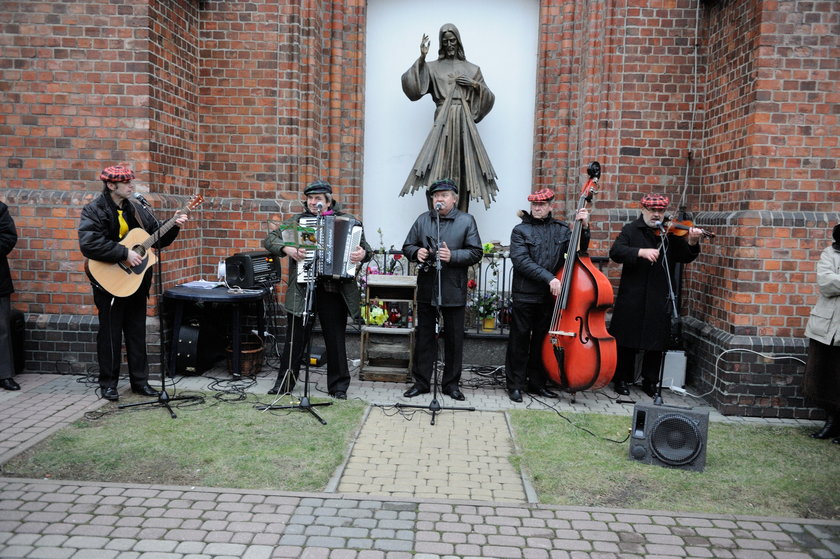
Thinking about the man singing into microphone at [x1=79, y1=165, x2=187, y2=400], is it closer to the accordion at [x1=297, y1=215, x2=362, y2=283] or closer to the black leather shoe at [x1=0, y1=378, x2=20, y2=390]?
Result: the black leather shoe at [x1=0, y1=378, x2=20, y2=390]

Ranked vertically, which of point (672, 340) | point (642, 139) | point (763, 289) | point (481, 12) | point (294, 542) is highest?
point (481, 12)

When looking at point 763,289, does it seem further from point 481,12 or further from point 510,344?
point 481,12

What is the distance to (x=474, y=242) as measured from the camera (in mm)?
6609

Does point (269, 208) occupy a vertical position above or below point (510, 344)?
above

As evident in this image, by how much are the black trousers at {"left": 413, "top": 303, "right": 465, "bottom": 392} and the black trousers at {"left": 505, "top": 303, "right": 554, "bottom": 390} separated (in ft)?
1.67

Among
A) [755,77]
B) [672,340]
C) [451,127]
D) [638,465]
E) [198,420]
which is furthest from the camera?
[451,127]

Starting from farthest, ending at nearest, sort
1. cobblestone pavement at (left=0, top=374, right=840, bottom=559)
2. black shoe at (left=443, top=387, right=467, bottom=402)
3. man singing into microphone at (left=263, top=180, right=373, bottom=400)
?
1. black shoe at (left=443, top=387, right=467, bottom=402)
2. man singing into microphone at (left=263, top=180, right=373, bottom=400)
3. cobblestone pavement at (left=0, top=374, right=840, bottom=559)

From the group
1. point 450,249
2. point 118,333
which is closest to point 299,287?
point 450,249

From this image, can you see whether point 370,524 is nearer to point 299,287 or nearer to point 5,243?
point 299,287

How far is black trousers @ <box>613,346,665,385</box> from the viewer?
7.02 meters

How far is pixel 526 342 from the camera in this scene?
6852mm

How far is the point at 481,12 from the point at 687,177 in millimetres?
3202

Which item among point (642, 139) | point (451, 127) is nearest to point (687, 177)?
point (642, 139)

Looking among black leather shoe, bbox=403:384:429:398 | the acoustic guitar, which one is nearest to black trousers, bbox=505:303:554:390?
black leather shoe, bbox=403:384:429:398
